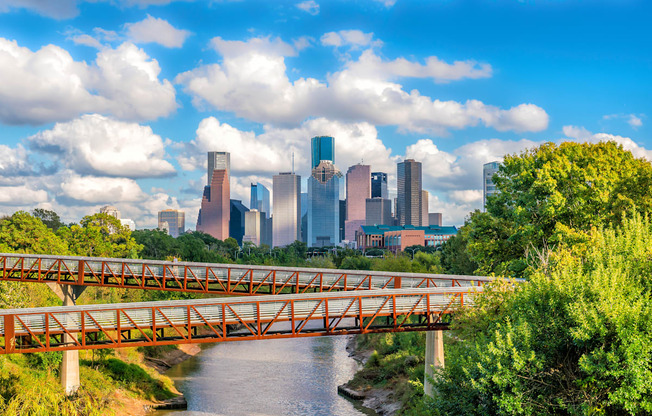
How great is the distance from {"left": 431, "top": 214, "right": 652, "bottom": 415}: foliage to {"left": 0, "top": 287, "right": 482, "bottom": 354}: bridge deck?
809 cm

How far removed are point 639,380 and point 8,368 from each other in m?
40.5

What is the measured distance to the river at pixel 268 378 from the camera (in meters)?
49.3

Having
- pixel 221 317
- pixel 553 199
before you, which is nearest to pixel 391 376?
pixel 553 199

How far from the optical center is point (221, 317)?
38000 millimetres

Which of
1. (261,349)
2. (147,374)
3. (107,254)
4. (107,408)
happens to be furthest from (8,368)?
(107,254)

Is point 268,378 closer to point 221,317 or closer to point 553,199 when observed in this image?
point 221,317

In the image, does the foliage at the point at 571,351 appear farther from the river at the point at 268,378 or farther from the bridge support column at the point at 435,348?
the river at the point at 268,378

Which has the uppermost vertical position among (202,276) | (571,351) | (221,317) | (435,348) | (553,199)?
(553,199)

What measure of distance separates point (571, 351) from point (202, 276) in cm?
3363

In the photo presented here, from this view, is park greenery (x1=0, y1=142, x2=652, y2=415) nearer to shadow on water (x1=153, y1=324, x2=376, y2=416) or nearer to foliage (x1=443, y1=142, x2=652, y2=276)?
foliage (x1=443, y1=142, x2=652, y2=276)

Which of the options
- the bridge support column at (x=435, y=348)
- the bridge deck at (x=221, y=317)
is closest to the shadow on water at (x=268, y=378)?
the bridge support column at (x=435, y=348)

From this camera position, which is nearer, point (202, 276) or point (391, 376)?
point (202, 276)

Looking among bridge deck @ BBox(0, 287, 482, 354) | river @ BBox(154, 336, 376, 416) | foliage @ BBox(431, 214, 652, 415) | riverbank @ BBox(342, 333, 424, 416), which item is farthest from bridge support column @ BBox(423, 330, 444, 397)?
foliage @ BBox(431, 214, 652, 415)

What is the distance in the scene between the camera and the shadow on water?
4931 centimetres
